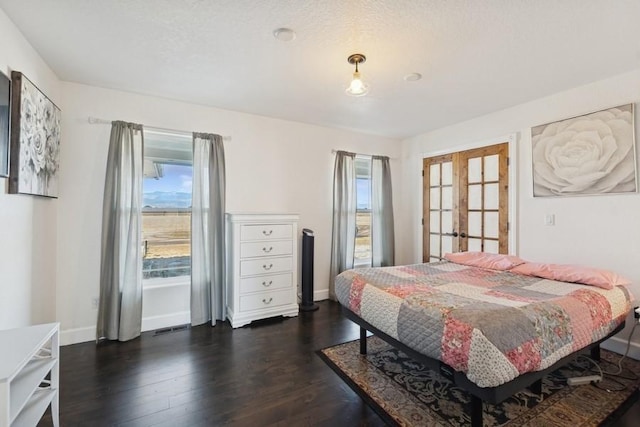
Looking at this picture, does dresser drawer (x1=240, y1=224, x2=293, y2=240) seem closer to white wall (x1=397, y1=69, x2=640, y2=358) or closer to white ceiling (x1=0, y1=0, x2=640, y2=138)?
white ceiling (x1=0, y1=0, x2=640, y2=138)

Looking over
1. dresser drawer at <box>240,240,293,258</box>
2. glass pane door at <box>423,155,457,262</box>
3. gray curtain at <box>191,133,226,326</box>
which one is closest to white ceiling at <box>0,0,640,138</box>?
gray curtain at <box>191,133,226,326</box>

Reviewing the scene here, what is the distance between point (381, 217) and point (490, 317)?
10.2 ft

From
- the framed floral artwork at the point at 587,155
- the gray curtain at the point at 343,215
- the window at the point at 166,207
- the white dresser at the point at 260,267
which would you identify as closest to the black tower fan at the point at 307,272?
the white dresser at the point at 260,267

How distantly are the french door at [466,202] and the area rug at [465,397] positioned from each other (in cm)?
164

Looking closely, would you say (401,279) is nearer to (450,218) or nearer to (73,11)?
(450,218)

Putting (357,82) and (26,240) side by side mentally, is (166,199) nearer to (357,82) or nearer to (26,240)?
(26,240)

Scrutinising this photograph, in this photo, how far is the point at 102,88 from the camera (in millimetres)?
2926

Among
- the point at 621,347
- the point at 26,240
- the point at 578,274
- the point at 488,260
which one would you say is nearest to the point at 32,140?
the point at 26,240

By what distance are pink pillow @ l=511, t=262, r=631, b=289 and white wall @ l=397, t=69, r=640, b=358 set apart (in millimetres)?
432

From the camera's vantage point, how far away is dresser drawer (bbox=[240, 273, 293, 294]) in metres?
3.31

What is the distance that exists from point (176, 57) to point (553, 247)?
4184mm

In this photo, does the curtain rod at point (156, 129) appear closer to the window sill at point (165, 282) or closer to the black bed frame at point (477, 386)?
the window sill at point (165, 282)

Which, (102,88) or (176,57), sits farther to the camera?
(102,88)

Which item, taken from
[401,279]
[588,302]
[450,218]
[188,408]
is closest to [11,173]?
[188,408]
